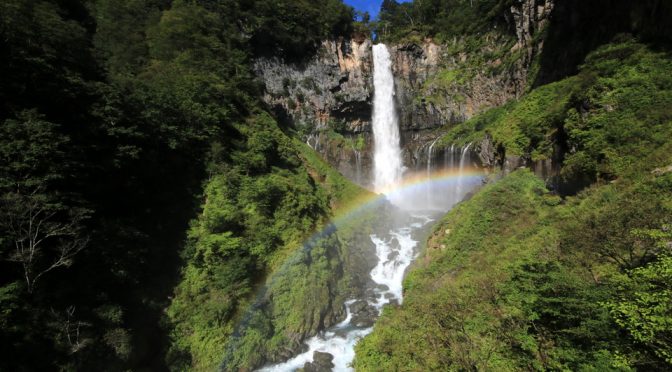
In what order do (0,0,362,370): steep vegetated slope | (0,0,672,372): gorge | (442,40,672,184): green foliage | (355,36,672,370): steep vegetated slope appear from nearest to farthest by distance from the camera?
(355,36,672,370): steep vegetated slope
(0,0,672,372): gorge
(0,0,362,370): steep vegetated slope
(442,40,672,184): green foliage

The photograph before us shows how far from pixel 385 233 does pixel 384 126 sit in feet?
73.6

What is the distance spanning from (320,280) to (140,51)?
1040 inches

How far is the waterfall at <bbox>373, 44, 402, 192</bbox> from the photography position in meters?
43.5

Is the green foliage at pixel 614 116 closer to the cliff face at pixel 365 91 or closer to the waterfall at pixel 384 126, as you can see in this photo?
the cliff face at pixel 365 91

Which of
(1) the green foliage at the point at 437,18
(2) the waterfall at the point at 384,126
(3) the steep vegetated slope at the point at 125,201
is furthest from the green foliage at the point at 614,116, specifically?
(1) the green foliage at the point at 437,18

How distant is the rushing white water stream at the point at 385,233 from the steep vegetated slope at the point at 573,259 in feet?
11.6

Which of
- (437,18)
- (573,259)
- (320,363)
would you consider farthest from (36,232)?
(437,18)

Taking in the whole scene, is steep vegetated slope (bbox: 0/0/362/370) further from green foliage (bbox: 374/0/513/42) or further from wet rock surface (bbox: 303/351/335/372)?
green foliage (bbox: 374/0/513/42)

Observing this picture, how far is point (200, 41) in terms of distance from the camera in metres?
27.7

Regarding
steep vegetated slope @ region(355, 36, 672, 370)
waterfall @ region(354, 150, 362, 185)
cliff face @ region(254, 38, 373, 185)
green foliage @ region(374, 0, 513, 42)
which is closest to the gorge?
steep vegetated slope @ region(355, 36, 672, 370)

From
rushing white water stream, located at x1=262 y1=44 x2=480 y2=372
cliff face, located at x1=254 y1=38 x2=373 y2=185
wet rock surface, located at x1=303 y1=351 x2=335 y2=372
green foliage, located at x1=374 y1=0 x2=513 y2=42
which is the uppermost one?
green foliage, located at x1=374 y1=0 x2=513 y2=42

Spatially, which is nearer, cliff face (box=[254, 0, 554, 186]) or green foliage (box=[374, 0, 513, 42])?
cliff face (box=[254, 0, 554, 186])

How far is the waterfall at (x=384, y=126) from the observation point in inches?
1714

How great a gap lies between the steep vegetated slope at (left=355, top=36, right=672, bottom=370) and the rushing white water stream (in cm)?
353
